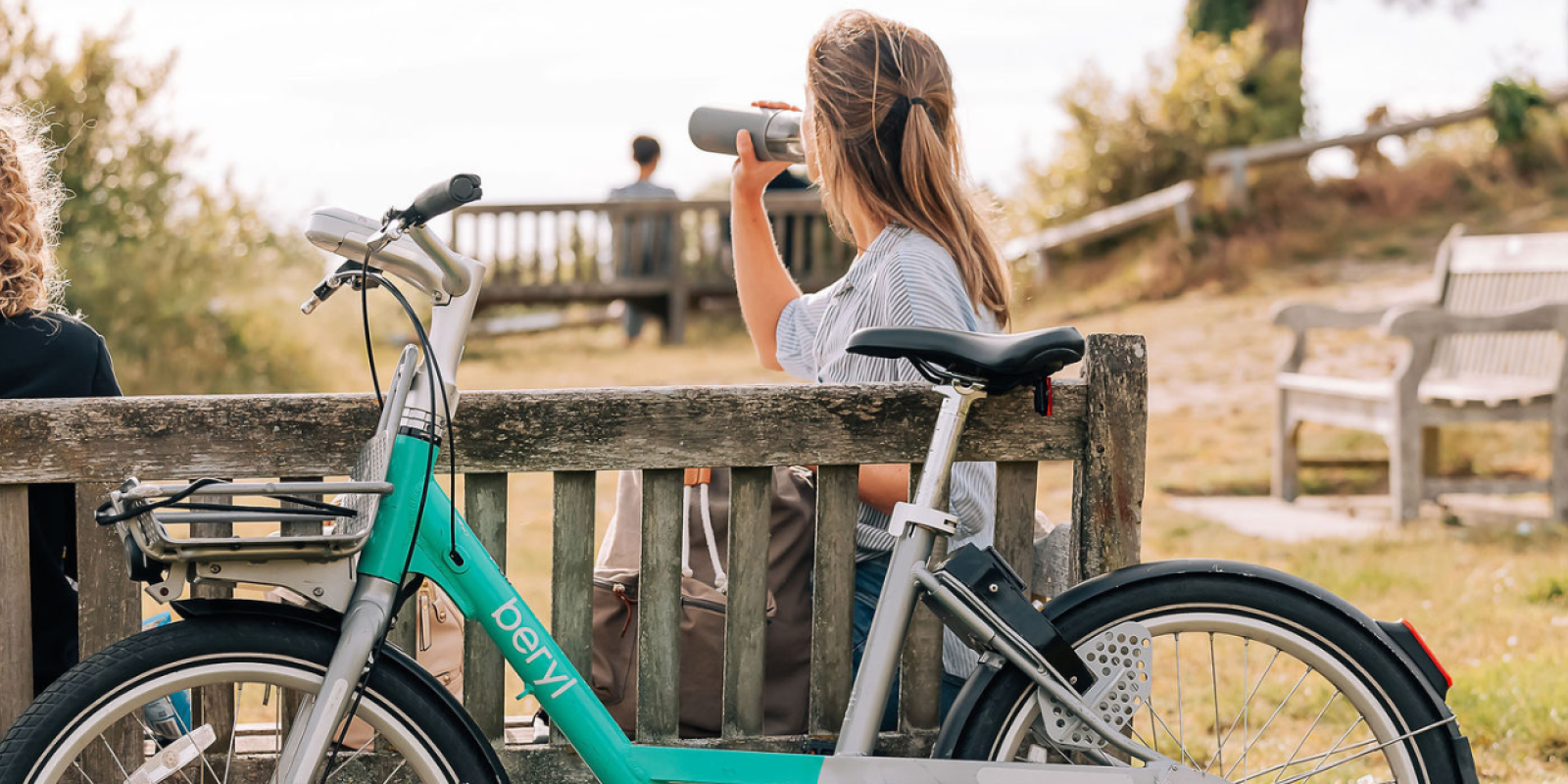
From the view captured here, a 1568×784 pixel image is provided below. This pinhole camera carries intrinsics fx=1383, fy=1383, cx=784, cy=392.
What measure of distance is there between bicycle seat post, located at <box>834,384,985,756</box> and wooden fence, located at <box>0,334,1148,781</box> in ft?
0.61

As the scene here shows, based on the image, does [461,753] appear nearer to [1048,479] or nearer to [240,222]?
[1048,479]

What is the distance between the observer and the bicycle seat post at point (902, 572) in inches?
79.8

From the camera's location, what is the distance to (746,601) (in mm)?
2307

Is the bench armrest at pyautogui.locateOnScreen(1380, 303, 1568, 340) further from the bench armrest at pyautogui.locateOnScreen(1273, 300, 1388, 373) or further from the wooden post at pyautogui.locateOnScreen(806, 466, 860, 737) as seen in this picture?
the wooden post at pyautogui.locateOnScreen(806, 466, 860, 737)

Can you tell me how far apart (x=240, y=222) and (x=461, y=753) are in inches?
319

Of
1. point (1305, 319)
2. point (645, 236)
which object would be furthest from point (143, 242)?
point (1305, 319)

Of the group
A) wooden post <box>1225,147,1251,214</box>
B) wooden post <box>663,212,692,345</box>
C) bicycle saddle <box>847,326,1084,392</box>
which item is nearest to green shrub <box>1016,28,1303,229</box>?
wooden post <box>1225,147,1251,214</box>

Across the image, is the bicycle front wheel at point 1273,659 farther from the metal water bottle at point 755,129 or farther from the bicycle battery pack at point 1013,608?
the metal water bottle at point 755,129

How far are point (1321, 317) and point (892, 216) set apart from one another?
463 centimetres

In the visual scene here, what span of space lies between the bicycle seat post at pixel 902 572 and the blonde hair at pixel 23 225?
1.43 meters

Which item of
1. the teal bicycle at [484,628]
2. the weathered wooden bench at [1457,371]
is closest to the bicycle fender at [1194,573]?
the teal bicycle at [484,628]

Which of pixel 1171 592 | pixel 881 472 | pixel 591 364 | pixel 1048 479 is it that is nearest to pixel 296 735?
pixel 881 472

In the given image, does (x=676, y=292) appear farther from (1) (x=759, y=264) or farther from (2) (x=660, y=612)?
(2) (x=660, y=612)

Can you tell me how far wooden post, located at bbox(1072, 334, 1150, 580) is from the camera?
2.27m
